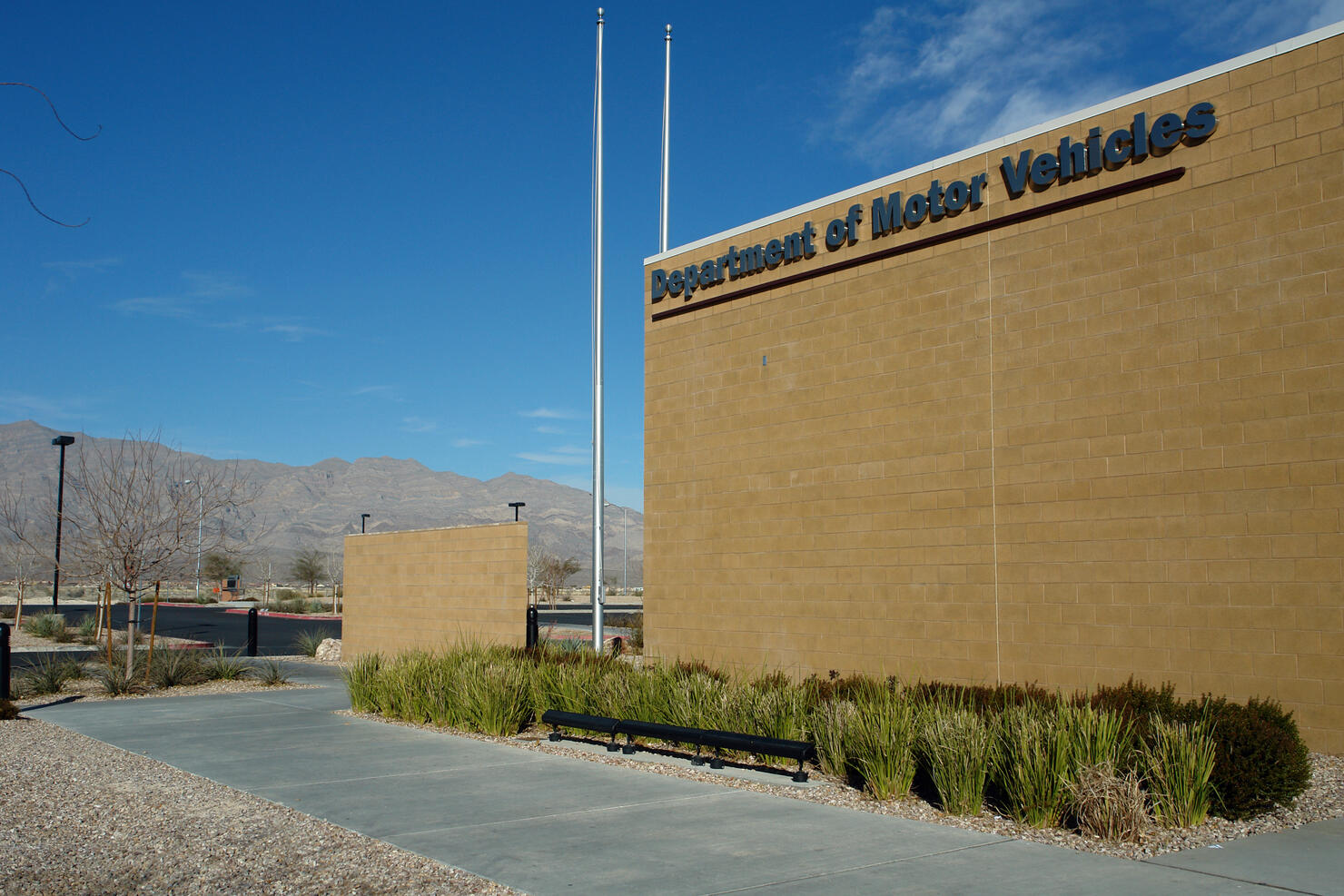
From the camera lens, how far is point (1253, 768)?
8766 millimetres

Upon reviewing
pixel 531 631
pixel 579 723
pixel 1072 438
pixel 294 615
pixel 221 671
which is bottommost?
pixel 294 615

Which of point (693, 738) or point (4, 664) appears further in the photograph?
point (4, 664)

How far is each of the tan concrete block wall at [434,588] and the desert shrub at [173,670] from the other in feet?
12.1

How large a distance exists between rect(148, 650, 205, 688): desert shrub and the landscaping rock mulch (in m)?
12.2

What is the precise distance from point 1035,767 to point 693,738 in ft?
13.1

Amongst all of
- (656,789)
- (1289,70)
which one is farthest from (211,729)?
(1289,70)

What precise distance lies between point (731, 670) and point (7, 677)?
1228 cm

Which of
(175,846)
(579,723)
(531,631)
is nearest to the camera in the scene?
(175,846)

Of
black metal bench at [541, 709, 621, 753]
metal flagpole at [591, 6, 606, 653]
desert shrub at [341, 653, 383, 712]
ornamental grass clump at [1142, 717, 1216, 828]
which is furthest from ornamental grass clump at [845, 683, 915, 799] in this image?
metal flagpole at [591, 6, 606, 653]

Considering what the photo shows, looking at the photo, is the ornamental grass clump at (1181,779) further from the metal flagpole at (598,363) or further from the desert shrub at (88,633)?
the desert shrub at (88,633)

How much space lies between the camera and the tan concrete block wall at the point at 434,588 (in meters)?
20.3

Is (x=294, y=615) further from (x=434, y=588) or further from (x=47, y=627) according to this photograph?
(x=434, y=588)

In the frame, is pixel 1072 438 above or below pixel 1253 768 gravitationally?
above

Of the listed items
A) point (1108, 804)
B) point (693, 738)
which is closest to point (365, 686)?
point (693, 738)
